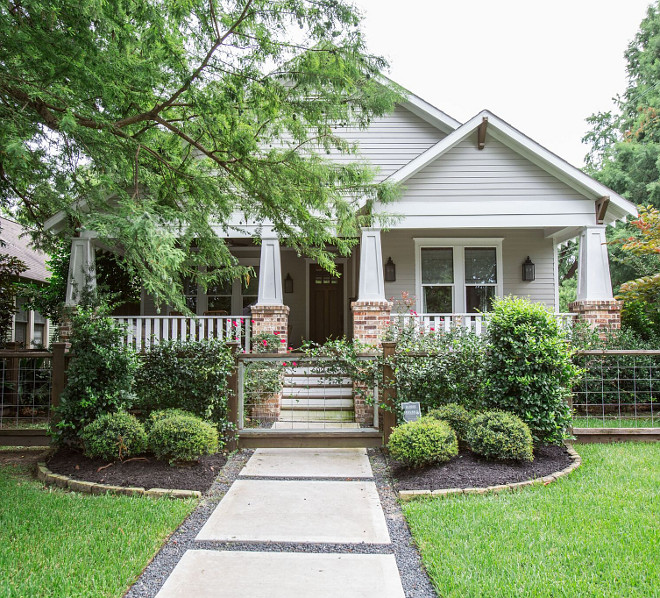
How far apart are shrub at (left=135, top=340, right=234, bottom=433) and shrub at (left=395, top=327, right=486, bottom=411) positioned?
2109mm

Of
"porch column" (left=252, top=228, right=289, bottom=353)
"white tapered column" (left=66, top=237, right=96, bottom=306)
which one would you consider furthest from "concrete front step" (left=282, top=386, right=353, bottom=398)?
"white tapered column" (left=66, top=237, right=96, bottom=306)

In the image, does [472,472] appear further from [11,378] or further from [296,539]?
[11,378]

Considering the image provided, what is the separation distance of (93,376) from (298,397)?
9.25 feet

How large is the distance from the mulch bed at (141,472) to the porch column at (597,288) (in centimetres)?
676

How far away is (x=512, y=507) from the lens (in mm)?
4156

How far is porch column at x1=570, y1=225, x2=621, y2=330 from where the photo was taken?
29.0 ft

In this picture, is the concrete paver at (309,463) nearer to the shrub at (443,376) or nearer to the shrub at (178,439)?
the shrub at (178,439)

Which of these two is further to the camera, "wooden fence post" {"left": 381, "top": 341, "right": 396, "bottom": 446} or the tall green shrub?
"wooden fence post" {"left": 381, "top": 341, "right": 396, "bottom": 446}

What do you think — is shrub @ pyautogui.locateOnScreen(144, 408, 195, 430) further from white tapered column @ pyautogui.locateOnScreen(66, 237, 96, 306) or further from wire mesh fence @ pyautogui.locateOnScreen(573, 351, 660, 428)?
wire mesh fence @ pyautogui.locateOnScreen(573, 351, 660, 428)

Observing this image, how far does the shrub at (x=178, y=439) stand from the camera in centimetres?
524

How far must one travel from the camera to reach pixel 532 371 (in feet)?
18.3

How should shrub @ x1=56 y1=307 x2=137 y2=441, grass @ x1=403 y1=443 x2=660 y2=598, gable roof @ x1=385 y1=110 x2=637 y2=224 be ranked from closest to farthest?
grass @ x1=403 y1=443 x2=660 y2=598 → shrub @ x1=56 y1=307 x2=137 y2=441 → gable roof @ x1=385 y1=110 x2=637 y2=224

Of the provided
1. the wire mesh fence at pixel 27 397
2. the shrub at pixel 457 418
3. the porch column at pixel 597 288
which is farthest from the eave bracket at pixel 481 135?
the wire mesh fence at pixel 27 397

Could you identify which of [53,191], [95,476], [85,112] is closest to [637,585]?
[95,476]
